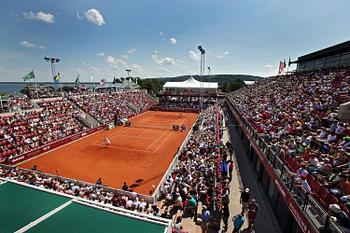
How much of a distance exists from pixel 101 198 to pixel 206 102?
53.4 m

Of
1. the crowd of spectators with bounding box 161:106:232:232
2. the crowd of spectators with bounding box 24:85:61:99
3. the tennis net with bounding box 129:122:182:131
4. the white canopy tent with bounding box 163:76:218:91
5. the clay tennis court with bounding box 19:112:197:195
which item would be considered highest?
the white canopy tent with bounding box 163:76:218:91

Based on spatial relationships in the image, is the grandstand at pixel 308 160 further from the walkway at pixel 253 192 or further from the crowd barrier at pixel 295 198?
the walkway at pixel 253 192

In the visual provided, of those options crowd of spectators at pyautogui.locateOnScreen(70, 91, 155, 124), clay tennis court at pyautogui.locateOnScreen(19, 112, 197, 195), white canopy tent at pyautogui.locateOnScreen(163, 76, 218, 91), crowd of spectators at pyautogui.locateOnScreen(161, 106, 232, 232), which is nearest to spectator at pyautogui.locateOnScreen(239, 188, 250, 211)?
crowd of spectators at pyautogui.locateOnScreen(161, 106, 232, 232)

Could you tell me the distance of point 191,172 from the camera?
1603 centimetres

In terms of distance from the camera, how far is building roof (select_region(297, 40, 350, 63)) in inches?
1054

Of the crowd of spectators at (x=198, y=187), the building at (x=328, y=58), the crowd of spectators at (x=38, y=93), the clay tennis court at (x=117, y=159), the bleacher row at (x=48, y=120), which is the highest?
the building at (x=328, y=58)

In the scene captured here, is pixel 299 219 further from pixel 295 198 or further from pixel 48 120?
pixel 48 120

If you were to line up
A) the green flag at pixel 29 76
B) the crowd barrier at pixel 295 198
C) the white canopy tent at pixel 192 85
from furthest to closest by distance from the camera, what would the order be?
1. the white canopy tent at pixel 192 85
2. the green flag at pixel 29 76
3. the crowd barrier at pixel 295 198

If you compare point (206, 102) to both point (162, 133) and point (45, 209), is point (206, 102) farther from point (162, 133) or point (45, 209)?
point (45, 209)

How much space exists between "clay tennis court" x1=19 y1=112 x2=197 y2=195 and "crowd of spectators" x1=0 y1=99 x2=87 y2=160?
7.78 feet

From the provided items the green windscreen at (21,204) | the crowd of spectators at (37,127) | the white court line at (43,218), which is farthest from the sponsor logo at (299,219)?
the crowd of spectators at (37,127)

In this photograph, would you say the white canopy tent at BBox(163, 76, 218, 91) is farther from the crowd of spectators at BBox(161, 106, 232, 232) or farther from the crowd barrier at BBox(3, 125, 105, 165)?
the crowd of spectators at BBox(161, 106, 232, 232)

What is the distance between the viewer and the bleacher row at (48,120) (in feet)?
76.7

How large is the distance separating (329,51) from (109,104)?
44257mm
